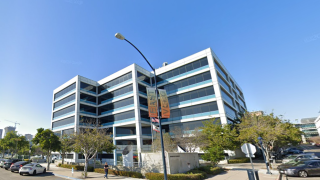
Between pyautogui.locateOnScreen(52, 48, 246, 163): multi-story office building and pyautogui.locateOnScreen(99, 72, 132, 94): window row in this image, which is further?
pyautogui.locateOnScreen(99, 72, 132, 94): window row

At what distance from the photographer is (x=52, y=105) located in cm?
5678

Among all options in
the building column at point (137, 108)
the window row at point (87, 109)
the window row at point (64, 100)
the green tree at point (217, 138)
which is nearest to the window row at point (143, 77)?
the building column at point (137, 108)

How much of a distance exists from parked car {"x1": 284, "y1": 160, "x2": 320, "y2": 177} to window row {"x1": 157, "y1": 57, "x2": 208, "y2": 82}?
88.0ft

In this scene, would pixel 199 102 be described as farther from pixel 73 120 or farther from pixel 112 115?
pixel 73 120

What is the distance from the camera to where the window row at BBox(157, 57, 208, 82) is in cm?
3903

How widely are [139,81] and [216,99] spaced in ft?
64.4

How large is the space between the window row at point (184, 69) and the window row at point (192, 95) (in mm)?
5791

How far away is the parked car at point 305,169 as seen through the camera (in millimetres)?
14352

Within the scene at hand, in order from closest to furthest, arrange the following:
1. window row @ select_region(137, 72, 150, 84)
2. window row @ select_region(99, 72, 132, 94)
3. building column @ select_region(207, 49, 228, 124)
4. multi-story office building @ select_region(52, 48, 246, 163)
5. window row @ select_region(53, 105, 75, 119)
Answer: building column @ select_region(207, 49, 228, 124) → multi-story office building @ select_region(52, 48, 246, 163) → window row @ select_region(137, 72, 150, 84) → window row @ select_region(99, 72, 132, 94) → window row @ select_region(53, 105, 75, 119)

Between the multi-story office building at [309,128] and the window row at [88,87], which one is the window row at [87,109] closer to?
the window row at [88,87]

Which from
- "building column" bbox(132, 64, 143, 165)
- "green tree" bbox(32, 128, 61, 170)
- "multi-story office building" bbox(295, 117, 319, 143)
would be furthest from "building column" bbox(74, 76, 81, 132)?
"multi-story office building" bbox(295, 117, 319, 143)

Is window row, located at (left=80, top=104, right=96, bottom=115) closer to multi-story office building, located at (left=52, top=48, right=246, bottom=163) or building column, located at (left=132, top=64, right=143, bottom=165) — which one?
multi-story office building, located at (left=52, top=48, right=246, bottom=163)

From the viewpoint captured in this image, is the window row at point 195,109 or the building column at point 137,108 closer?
the window row at point 195,109

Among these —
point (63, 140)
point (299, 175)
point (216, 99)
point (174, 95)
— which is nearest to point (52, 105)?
point (63, 140)
